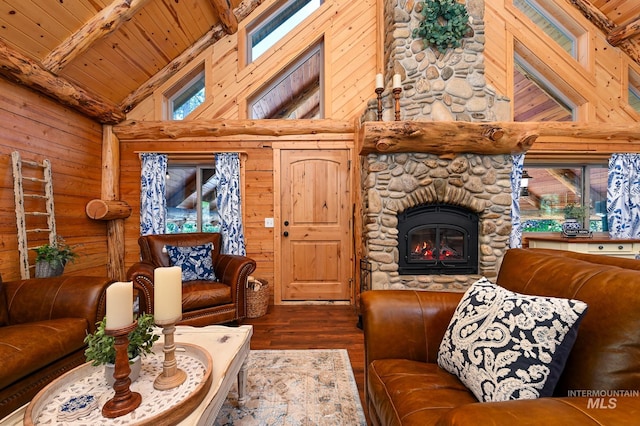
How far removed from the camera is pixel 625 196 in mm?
3893

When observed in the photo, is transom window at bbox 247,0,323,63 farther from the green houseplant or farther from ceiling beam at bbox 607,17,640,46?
ceiling beam at bbox 607,17,640,46

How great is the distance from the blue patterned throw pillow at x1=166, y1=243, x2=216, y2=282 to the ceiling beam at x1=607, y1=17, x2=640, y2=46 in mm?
6072

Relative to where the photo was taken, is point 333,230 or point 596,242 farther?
point 333,230

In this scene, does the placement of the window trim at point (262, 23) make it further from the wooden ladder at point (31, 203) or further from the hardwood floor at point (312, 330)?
the hardwood floor at point (312, 330)

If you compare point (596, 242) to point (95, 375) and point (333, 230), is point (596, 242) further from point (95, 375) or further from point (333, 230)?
point (95, 375)

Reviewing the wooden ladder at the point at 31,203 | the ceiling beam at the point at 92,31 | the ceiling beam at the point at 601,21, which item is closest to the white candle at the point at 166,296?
the wooden ladder at the point at 31,203

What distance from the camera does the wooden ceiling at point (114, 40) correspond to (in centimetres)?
246

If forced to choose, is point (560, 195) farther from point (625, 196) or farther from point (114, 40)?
point (114, 40)

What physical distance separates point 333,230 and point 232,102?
2.24m

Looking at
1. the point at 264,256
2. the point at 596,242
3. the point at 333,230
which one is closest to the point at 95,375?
the point at 264,256

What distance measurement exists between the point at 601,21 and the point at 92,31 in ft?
20.6

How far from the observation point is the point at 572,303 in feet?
3.05

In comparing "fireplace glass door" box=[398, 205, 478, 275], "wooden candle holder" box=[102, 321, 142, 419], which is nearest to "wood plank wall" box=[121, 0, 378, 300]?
"fireplace glass door" box=[398, 205, 478, 275]

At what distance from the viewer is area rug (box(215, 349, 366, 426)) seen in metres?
1.59
